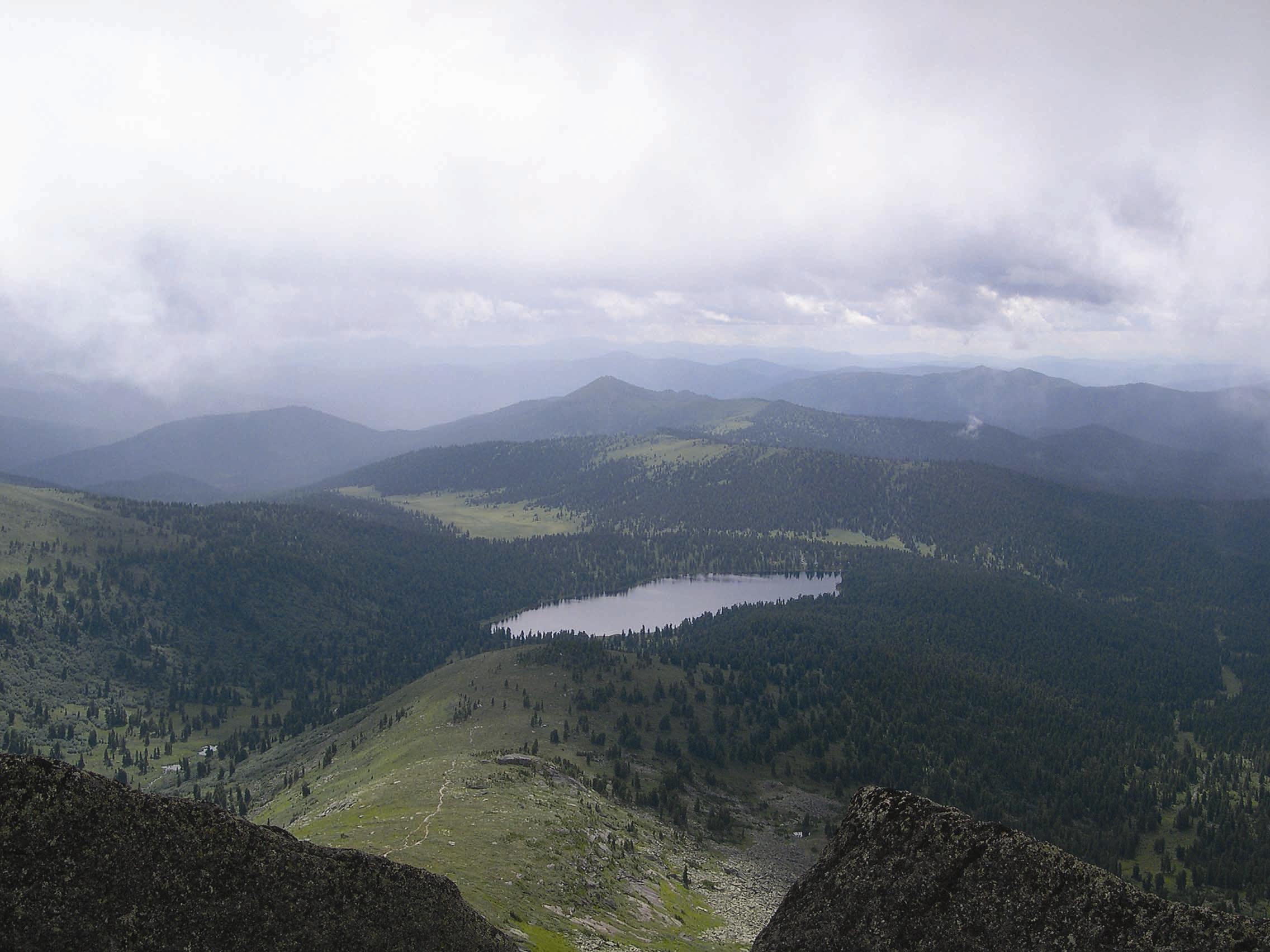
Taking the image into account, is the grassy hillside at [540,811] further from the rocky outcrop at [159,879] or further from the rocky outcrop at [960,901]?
the rocky outcrop at [960,901]

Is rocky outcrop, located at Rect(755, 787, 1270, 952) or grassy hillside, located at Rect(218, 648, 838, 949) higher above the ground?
rocky outcrop, located at Rect(755, 787, 1270, 952)

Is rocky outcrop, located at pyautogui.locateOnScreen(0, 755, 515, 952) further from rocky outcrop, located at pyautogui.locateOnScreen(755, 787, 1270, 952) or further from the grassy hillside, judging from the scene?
the grassy hillside

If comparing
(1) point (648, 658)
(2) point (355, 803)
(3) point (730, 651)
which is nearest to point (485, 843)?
(2) point (355, 803)

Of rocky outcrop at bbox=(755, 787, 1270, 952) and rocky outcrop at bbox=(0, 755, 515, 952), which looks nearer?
rocky outcrop at bbox=(0, 755, 515, 952)

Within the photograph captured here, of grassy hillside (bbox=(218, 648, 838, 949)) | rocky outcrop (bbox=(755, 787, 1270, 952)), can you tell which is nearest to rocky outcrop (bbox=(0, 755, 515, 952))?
rocky outcrop (bbox=(755, 787, 1270, 952))

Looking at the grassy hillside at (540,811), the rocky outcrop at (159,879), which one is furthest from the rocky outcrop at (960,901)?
the grassy hillside at (540,811)
